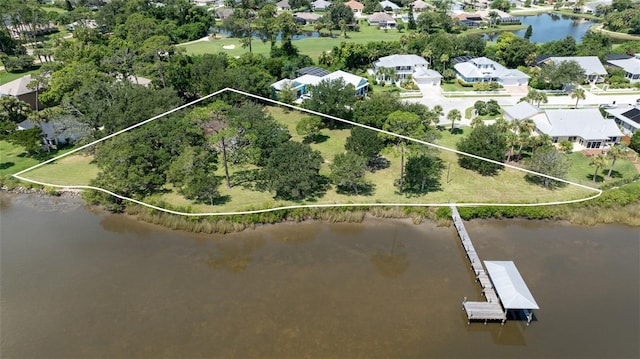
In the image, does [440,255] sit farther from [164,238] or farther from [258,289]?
[164,238]

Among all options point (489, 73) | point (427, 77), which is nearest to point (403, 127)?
point (427, 77)

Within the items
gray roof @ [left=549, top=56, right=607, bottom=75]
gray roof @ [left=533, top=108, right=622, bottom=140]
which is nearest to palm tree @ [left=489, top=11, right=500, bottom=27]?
gray roof @ [left=549, top=56, right=607, bottom=75]

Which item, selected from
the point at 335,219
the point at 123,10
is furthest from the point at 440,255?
the point at 123,10

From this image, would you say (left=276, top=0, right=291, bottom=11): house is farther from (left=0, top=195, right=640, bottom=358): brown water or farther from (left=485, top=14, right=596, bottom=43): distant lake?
(left=0, top=195, right=640, bottom=358): brown water

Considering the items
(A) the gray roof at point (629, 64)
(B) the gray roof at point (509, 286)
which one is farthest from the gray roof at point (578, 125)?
(A) the gray roof at point (629, 64)

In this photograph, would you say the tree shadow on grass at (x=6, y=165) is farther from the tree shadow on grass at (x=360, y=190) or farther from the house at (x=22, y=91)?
the tree shadow on grass at (x=360, y=190)

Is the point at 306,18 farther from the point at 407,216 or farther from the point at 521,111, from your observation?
the point at 407,216

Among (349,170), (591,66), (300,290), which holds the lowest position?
Result: (300,290)
